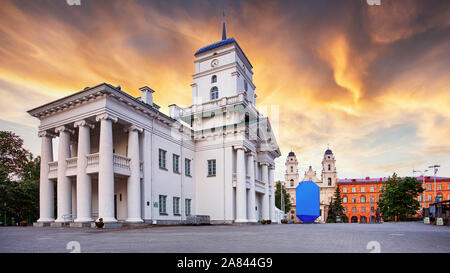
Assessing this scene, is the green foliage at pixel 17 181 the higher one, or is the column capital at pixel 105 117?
the column capital at pixel 105 117

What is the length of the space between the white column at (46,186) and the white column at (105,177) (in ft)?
24.7

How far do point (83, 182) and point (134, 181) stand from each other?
3781mm

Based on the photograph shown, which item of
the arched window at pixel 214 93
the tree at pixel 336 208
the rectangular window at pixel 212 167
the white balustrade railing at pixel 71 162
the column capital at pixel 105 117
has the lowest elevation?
the tree at pixel 336 208

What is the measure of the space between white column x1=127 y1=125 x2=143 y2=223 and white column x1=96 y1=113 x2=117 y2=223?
7.44ft

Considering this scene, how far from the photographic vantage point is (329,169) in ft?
402

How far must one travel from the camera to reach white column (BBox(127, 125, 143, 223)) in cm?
2600

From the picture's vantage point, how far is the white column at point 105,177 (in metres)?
23.6

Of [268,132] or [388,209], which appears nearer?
[268,132]

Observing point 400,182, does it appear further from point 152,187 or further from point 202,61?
point 152,187

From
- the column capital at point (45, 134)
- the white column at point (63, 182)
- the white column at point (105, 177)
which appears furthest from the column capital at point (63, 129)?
the white column at point (105, 177)

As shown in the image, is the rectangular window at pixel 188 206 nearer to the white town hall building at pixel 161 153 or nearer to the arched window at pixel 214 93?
the white town hall building at pixel 161 153
